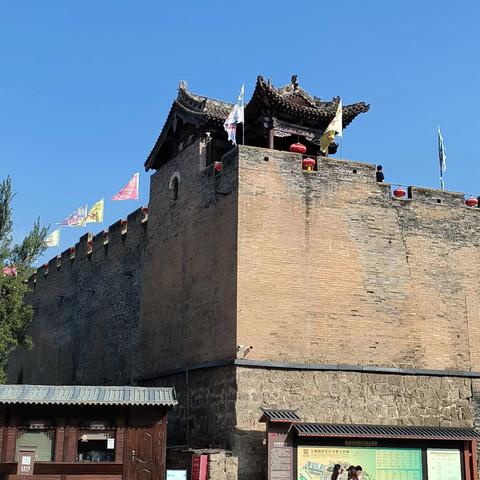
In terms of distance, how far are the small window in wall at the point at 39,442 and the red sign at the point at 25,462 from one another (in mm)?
87

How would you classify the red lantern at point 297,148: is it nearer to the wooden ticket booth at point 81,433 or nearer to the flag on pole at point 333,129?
the flag on pole at point 333,129

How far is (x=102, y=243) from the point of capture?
24469 mm

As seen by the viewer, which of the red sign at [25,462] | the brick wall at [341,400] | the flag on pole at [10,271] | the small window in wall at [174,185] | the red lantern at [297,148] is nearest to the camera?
the red sign at [25,462]

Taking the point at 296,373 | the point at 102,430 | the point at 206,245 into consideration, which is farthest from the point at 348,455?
the point at 206,245

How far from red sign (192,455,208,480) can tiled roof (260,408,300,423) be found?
1.26 m

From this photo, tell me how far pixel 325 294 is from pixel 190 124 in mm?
5978

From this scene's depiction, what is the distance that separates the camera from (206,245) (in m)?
17.4

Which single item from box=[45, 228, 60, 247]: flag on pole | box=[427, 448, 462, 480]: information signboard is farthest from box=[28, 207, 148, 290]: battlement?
box=[427, 448, 462, 480]: information signboard

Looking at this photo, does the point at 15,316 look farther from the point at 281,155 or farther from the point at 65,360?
the point at 281,155

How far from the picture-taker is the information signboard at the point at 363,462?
13.8 meters

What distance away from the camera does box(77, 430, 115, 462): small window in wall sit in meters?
13.8

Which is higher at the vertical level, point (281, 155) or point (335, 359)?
point (281, 155)

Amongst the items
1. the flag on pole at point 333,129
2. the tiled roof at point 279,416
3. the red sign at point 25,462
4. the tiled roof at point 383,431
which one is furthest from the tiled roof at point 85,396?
the flag on pole at point 333,129

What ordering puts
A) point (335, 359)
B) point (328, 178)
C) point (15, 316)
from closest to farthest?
point (335, 359)
point (328, 178)
point (15, 316)
